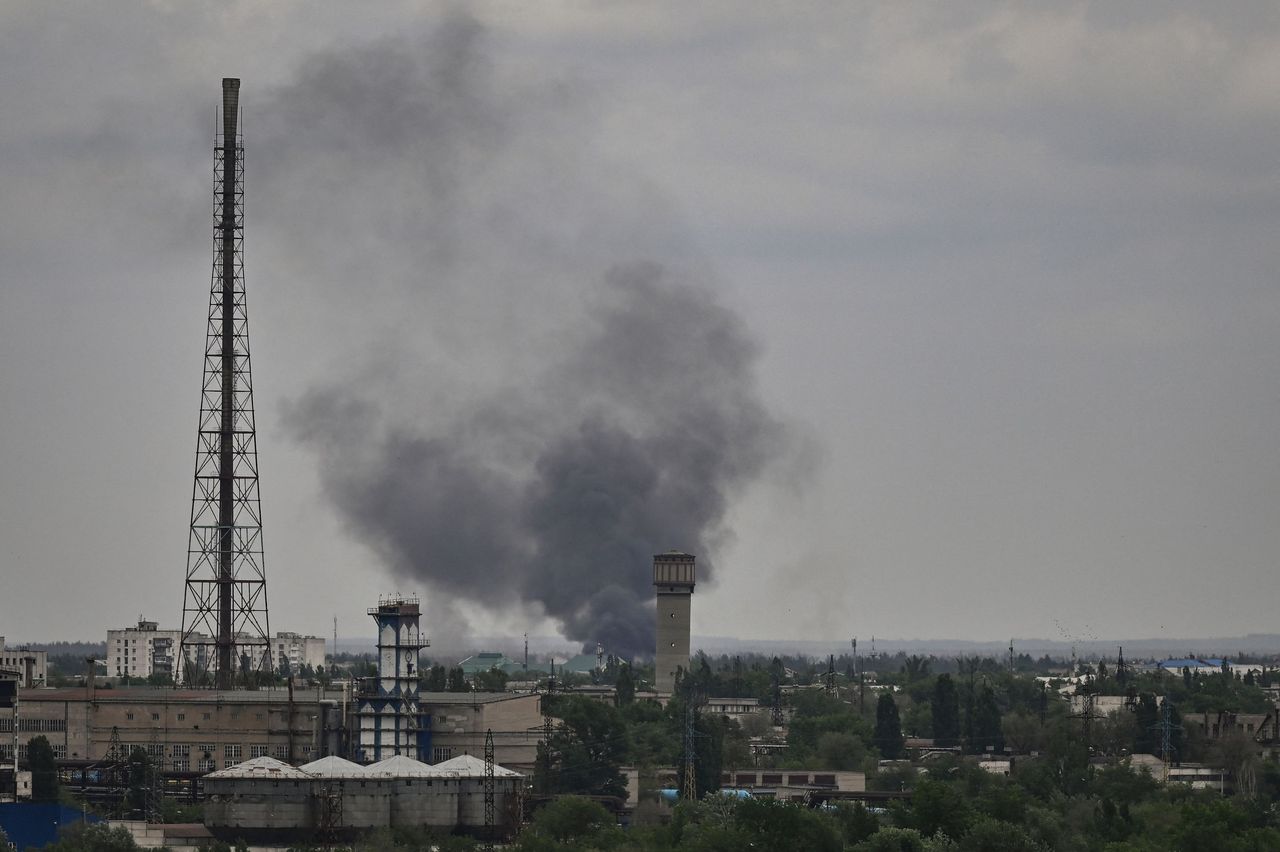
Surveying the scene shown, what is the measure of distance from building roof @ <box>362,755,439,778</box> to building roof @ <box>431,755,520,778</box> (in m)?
0.56

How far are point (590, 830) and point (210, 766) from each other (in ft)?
77.6

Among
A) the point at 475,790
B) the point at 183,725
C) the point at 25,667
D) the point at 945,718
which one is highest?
the point at 25,667

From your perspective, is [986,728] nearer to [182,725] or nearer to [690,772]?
[690,772]

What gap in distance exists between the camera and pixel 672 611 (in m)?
194

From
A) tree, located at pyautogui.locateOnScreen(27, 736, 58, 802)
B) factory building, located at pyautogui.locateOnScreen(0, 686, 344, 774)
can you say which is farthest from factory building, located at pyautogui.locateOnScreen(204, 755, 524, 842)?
factory building, located at pyautogui.locateOnScreen(0, 686, 344, 774)

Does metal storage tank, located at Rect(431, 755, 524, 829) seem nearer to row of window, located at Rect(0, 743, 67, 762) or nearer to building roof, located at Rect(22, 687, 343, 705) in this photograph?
building roof, located at Rect(22, 687, 343, 705)

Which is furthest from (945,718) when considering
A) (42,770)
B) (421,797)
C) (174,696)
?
(42,770)

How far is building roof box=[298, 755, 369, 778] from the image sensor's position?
104812 mm

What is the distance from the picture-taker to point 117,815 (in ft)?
343

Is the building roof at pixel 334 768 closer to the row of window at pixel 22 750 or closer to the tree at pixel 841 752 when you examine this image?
the row of window at pixel 22 750

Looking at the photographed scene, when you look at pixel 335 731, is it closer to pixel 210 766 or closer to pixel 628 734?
pixel 210 766

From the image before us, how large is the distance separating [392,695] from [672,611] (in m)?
82.6

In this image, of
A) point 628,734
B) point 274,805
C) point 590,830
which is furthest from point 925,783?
point 628,734

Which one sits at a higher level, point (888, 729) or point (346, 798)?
point (888, 729)
